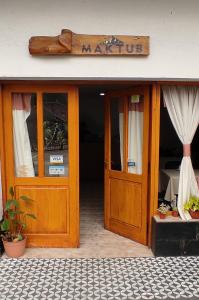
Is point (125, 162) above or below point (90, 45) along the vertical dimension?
below

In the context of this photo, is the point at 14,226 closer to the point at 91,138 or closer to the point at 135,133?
the point at 135,133

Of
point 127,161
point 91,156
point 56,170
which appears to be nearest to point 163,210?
point 127,161

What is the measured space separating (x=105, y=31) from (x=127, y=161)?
5.66 ft

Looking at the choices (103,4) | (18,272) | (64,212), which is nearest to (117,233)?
(64,212)

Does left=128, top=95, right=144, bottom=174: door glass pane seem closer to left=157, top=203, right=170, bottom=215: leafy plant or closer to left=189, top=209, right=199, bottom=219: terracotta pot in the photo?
left=157, top=203, right=170, bottom=215: leafy plant

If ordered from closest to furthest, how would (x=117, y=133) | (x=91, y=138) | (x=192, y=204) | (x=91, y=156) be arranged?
(x=192, y=204) → (x=117, y=133) → (x=91, y=156) → (x=91, y=138)

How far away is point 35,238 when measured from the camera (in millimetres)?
3955

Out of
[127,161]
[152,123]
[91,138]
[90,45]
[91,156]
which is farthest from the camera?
[91,138]

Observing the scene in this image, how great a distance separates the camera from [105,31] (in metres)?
3.40

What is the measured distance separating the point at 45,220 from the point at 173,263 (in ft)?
5.60

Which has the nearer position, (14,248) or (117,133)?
(14,248)

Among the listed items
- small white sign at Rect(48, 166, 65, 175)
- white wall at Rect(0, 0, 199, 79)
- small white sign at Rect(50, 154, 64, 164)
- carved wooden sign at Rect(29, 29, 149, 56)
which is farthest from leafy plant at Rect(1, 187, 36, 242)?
carved wooden sign at Rect(29, 29, 149, 56)

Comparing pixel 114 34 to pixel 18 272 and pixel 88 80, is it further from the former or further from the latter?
pixel 18 272

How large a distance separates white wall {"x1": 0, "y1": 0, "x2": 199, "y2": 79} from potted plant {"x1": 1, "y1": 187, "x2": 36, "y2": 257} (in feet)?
5.08
